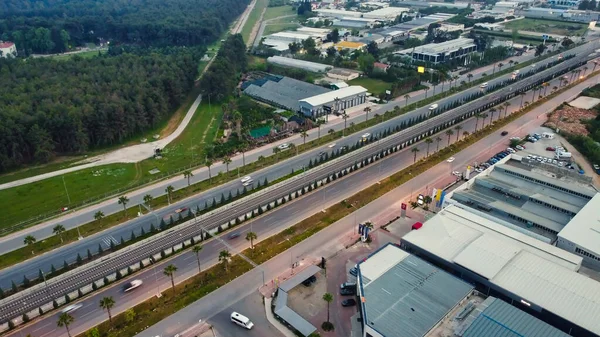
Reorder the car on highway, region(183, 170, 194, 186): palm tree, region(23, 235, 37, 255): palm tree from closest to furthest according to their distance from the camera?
the car on highway → region(23, 235, 37, 255): palm tree → region(183, 170, 194, 186): palm tree

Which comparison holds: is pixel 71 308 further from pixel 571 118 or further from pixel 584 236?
pixel 571 118

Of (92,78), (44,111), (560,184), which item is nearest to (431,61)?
(560,184)

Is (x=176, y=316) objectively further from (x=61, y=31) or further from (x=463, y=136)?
(x=61, y=31)

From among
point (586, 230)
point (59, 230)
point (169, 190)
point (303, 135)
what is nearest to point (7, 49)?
point (303, 135)

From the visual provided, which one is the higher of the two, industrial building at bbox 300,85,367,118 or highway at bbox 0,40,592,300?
industrial building at bbox 300,85,367,118

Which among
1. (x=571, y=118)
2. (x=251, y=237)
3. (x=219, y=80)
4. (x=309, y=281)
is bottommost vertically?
(x=309, y=281)

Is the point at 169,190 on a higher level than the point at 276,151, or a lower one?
higher

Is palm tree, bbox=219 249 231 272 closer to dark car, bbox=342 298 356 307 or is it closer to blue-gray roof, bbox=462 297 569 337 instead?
dark car, bbox=342 298 356 307

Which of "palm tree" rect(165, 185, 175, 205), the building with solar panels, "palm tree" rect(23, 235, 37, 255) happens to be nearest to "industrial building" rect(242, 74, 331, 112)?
"palm tree" rect(165, 185, 175, 205)
